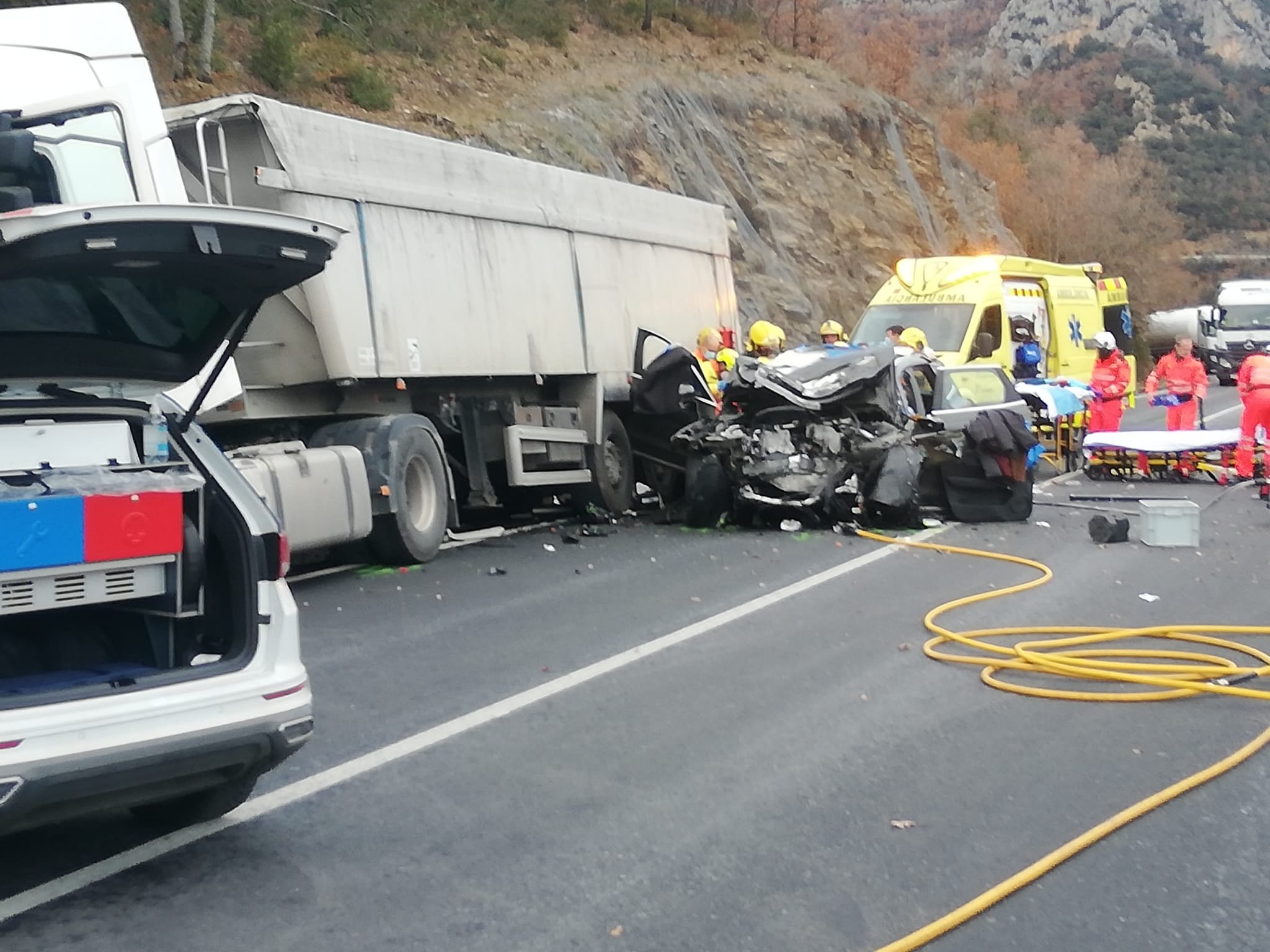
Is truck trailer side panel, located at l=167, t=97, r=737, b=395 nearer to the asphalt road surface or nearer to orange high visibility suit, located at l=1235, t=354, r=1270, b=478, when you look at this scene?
the asphalt road surface

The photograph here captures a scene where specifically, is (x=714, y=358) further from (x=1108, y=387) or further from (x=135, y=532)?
(x=135, y=532)

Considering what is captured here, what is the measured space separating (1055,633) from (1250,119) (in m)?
101

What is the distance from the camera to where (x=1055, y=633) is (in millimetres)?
8156

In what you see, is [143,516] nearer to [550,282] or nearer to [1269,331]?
[550,282]

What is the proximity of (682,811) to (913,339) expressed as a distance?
13388 millimetres

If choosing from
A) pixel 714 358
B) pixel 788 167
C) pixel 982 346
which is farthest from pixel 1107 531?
pixel 788 167

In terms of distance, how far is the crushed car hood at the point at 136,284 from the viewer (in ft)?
13.4

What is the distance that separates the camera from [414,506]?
454 inches

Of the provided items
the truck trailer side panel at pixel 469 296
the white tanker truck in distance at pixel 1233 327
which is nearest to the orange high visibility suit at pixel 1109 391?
the truck trailer side panel at pixel 469 296

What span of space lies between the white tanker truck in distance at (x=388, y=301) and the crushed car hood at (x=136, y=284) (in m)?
2.57

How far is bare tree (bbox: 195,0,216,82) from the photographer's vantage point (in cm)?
2189

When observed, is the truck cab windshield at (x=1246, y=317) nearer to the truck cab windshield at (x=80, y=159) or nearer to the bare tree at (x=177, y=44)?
the bare tree at (x=177, y=44)

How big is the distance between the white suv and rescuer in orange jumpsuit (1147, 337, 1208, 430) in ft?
51.4

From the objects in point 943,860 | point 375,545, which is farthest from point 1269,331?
point 943,860
